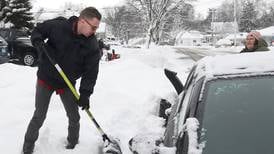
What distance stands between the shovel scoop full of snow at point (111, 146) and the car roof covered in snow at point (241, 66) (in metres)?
1.69

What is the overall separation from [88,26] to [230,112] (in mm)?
2109

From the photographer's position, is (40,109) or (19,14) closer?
(40,109)

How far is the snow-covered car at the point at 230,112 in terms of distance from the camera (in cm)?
291

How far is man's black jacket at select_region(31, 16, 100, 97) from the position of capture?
507 cm

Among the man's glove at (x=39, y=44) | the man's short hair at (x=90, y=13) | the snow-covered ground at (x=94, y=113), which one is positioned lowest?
the snow-covered ground at (x=94, y=113)

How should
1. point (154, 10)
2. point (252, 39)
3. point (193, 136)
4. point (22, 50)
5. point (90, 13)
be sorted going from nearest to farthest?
point (193, 136), point (90, 13), point (252, 39), point (22, 50), point (154, 10)

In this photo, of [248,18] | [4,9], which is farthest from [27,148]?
[248,18]

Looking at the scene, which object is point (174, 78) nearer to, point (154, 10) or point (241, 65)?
point (241, 65)

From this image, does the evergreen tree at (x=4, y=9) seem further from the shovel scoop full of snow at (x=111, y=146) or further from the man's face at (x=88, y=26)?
the man's face at (x=88, y=26)

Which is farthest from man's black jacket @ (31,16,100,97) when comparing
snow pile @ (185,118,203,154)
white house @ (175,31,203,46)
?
white house @ (175,31,203,46)

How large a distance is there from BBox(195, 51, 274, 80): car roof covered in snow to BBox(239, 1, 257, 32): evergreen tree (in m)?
90.1

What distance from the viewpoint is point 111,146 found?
524 cm

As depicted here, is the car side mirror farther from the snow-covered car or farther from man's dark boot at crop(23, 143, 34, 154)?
the snow-covered car

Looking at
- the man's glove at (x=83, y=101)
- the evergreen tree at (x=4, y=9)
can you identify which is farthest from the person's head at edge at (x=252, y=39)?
the evergreen tree at (x=4, y=9)
